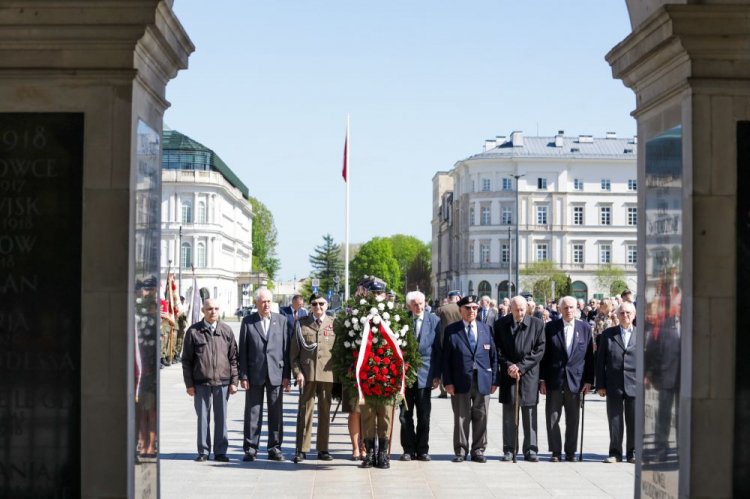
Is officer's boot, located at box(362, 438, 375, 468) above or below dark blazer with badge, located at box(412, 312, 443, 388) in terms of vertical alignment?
below

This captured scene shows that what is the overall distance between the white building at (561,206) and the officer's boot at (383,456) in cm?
10872

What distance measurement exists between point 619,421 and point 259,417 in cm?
440

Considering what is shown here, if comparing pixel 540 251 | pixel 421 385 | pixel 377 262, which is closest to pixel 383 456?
pixel 421 385

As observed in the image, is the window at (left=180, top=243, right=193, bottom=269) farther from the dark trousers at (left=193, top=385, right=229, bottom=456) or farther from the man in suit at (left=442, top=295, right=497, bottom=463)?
the man in suit at (left=442, top=295, right=497, bottom=463)

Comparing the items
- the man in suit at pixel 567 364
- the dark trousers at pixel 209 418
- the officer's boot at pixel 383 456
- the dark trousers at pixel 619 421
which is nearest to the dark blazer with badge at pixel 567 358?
the man in suit at pixel 567 364

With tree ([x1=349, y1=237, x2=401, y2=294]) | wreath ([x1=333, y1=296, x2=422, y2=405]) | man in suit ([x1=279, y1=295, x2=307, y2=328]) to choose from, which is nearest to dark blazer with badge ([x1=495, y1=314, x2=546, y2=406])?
wreath ([x1=333, y1=296, x2=422, y2=405])

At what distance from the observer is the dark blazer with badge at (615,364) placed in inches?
576

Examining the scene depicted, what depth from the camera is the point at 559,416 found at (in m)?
14.5

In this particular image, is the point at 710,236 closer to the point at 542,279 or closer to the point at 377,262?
the point at 542,279

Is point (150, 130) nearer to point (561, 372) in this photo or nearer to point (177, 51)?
point (177, 51)

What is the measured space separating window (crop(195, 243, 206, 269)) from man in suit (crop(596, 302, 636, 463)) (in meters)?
107

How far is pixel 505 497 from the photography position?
11453 mm

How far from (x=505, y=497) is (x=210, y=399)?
14.7 feet

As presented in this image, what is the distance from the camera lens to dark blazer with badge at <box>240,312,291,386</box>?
14.6m
